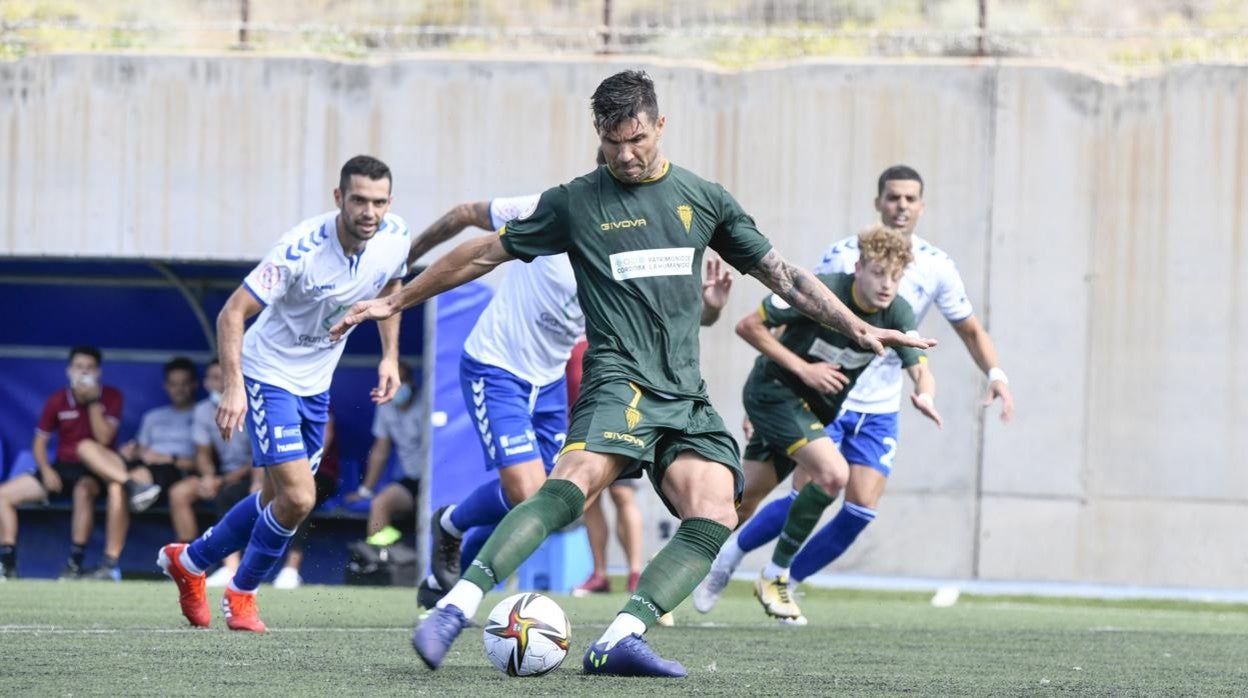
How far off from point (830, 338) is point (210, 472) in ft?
20.0

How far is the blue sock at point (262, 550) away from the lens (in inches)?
292

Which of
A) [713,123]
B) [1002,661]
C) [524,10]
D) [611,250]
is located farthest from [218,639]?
[524,10]

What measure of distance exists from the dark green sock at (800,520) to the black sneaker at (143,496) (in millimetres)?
5647

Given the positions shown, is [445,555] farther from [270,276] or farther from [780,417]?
[270,276]

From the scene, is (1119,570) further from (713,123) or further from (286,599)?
(286,599)

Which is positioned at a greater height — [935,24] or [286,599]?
[935,24]

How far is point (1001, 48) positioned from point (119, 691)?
10.3 m

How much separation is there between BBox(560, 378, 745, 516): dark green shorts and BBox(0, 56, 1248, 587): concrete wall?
23.5 ft

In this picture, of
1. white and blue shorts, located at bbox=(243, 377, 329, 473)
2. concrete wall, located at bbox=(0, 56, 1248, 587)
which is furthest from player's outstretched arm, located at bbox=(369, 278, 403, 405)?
concrete wall, located at bbox=(0, 56, 1248, 587)

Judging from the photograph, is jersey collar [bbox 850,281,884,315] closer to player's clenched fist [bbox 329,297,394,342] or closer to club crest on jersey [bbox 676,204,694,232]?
club crest on jersey [bbox 676,204,694,232]

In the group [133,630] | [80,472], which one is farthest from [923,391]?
[80,472]

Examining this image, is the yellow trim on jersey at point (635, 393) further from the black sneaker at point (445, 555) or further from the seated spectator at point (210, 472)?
the seated spectator at point (210, 472)

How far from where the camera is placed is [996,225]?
12.6 m

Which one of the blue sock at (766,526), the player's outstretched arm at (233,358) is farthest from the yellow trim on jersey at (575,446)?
the blue sock at (766,526)
